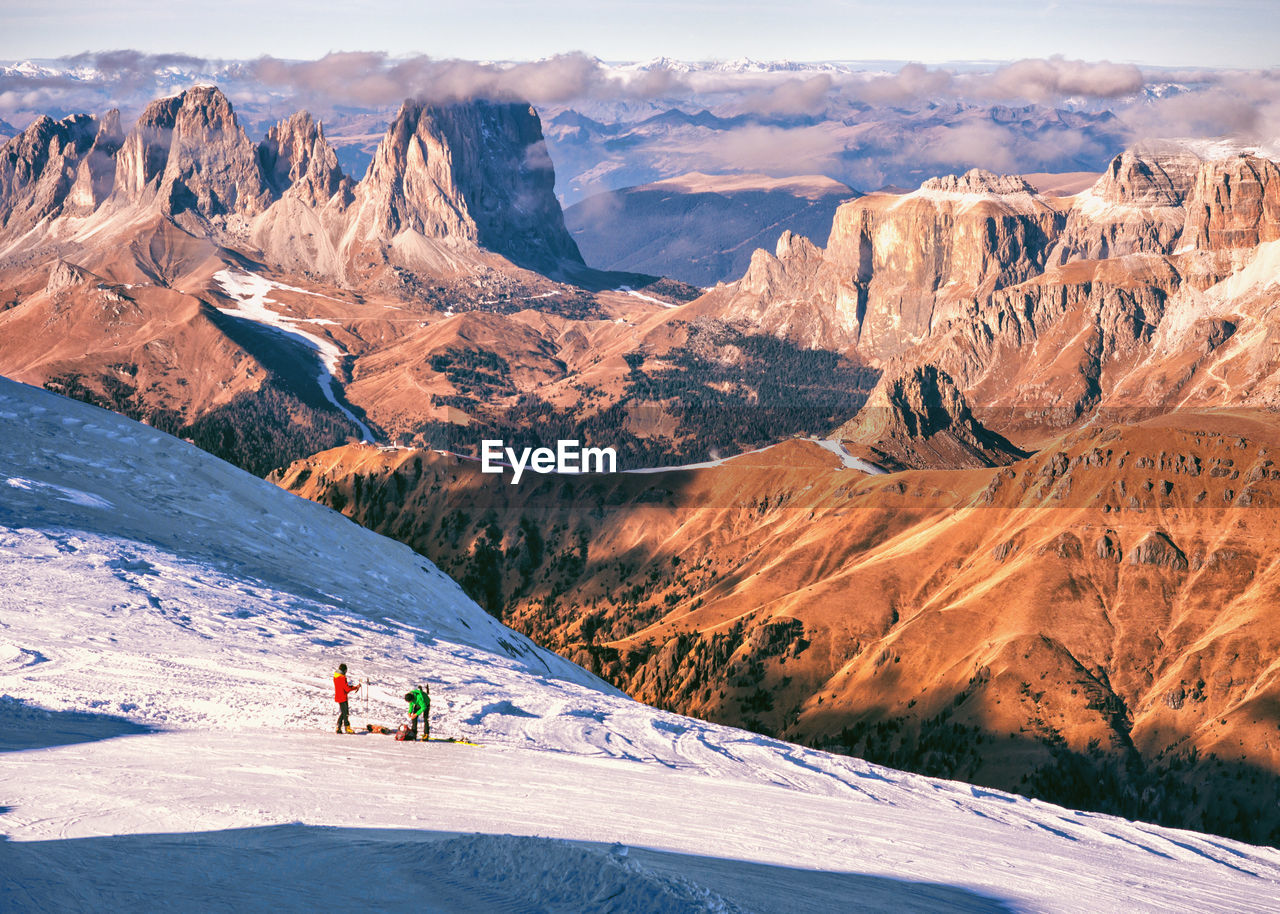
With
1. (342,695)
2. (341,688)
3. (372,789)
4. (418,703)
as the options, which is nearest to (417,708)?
(418,703)

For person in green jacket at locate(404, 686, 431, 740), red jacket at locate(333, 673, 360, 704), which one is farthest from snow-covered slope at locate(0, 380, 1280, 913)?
red jacket at locate(333, 673, 360, 704)

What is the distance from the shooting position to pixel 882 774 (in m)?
67.7

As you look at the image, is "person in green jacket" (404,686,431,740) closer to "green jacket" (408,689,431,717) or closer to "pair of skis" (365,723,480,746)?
"green jacket" (408,689,431,717)

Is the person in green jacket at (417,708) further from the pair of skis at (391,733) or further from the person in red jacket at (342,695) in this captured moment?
the person in red jacket at (342,695)

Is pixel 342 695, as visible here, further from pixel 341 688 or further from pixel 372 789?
pixel 372 789

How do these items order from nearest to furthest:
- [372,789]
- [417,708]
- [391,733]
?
[372,789]
[417,708]
[391,733]

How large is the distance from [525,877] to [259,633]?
44421 mm

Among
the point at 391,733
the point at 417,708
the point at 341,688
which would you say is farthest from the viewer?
the point at 391,733

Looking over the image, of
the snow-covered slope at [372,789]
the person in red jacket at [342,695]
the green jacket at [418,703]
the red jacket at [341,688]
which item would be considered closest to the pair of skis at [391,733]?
the person in red jacket at [342,695]

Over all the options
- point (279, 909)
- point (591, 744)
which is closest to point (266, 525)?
point (591, 744)

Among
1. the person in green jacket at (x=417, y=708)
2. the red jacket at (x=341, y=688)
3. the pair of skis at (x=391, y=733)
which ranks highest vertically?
the red jacket at (x=341, y=688)

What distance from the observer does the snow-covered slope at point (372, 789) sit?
33469mm

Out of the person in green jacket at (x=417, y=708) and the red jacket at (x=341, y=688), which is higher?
the red jacket at (x=341, y=688)

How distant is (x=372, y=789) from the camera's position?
145ft
